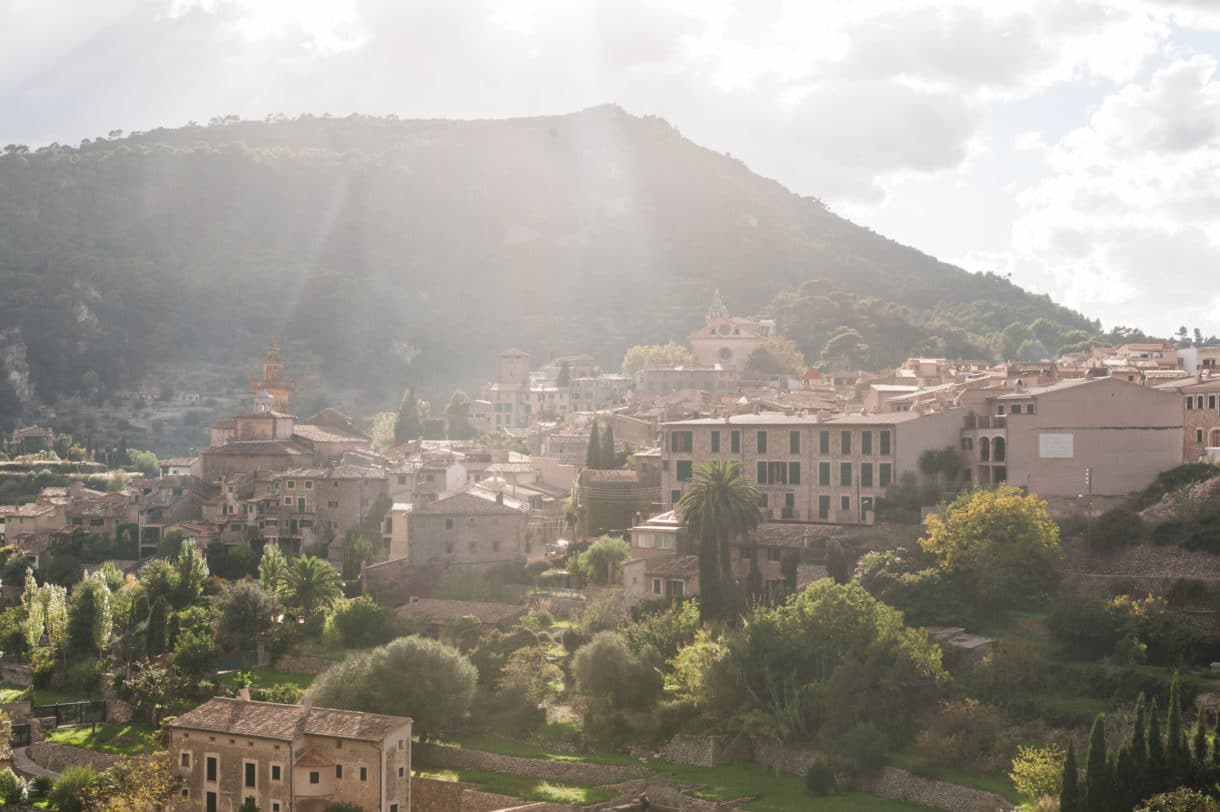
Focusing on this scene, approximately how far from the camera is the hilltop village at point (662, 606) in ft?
142

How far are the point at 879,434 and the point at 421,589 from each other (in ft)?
68.6

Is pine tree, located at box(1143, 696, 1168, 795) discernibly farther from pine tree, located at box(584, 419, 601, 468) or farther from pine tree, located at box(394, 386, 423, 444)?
pine tree, located at box(394, 386, 423, 444)

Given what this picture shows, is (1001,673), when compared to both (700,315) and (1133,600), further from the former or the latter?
(700,315)

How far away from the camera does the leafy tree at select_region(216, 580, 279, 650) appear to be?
59375mm

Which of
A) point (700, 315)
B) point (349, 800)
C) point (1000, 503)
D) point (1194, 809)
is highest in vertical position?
point (700, 315)

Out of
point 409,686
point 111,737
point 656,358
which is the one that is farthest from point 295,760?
point 656,358

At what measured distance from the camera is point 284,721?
44.8 metres

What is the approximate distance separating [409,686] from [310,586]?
1580 cm

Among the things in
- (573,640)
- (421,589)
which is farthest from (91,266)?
(573,640)

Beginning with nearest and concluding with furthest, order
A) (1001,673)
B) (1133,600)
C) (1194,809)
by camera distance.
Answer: (1194,809) < (1001,673) < (1133,600)

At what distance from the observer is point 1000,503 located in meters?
49.1

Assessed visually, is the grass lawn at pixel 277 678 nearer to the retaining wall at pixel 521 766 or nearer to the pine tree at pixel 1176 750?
the retaining wall at pixel 521 766

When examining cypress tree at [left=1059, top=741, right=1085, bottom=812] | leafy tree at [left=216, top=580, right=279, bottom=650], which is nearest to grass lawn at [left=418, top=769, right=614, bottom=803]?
cypress tree at [left=1059, top=741, right=1085, bottom=812]

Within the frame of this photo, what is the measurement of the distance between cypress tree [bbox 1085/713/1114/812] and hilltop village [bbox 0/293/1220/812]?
0.22 m
